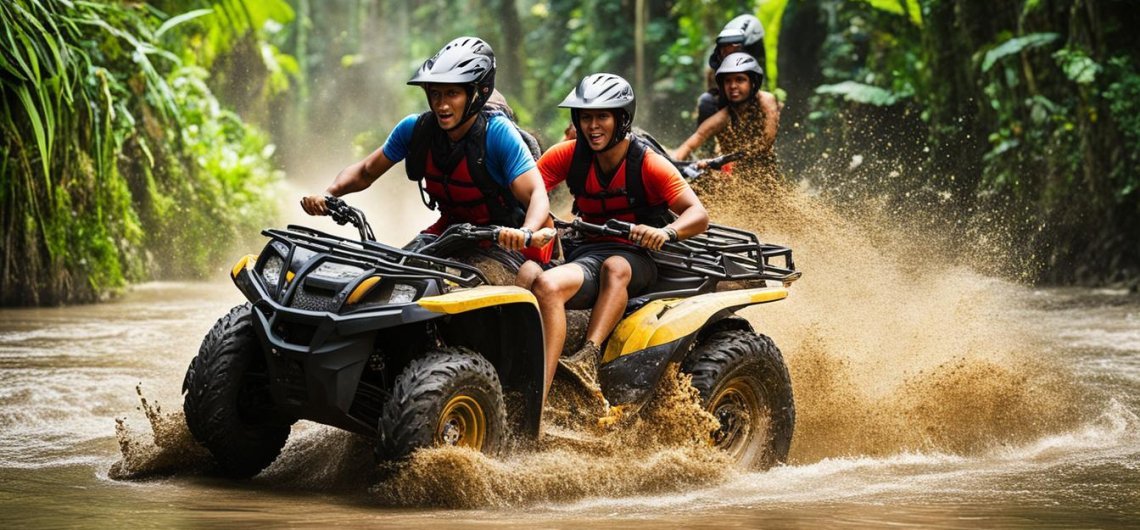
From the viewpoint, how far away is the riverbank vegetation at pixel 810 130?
463 inches

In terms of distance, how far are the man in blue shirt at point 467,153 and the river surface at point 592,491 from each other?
3.52ft

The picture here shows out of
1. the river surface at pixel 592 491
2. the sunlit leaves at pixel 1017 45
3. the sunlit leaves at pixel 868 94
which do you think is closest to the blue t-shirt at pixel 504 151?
the river surface at pixel 592 491

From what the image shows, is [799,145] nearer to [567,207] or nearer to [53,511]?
[567,207]

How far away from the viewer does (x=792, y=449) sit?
745 cm

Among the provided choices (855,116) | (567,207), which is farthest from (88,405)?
(855,116)

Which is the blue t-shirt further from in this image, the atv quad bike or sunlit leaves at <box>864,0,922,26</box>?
sunlit leaves at <box>864,0,922,26</box>

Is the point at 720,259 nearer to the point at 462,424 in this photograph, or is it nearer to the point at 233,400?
the point at 462,424

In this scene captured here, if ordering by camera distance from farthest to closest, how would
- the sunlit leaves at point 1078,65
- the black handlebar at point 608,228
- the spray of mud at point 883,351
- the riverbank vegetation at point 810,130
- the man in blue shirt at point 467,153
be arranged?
1. the sunlit leaves at point 1078,65
2. the riverbank vegetation at point 810,130
3. the spray of mud at point 883,351
4. the black handlebar at point 608,228
5. the man in blue shirt at point 467,153

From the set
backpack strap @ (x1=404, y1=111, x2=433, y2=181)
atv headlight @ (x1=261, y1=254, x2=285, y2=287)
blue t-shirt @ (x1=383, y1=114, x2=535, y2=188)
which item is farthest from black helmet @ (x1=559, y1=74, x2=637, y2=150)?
atv headlight @ (x1=261, y1=254, x2=285, y2=287)

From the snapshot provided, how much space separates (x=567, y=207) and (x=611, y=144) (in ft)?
22.2

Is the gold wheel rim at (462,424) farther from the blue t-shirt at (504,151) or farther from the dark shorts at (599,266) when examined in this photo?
the blue t-shirt at (504,151)

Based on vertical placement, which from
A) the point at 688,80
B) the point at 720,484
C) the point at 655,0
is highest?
the point at 655,0

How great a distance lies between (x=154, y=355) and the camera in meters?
10.2

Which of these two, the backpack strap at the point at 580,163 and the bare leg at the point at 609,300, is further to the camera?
the backpack strap at the point at 580,163
